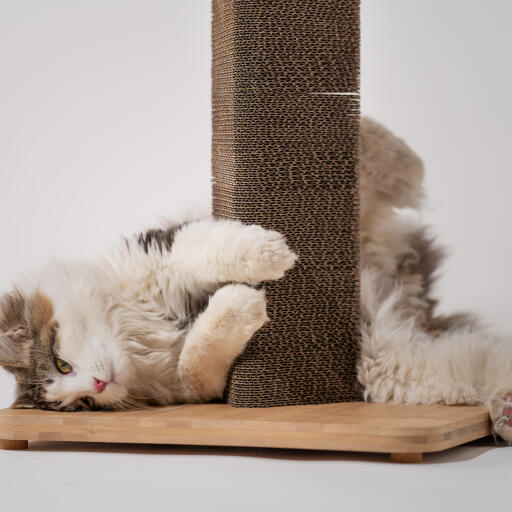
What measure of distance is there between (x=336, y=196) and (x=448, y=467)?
0.69m

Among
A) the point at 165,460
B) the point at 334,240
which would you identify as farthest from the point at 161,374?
the point at 334,240

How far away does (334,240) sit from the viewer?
2.20m

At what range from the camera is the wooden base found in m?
1.87

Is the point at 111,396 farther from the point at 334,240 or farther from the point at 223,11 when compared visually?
the point at 223,11

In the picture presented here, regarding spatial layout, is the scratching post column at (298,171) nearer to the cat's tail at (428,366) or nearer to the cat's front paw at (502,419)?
the cat's tail at (428,366)

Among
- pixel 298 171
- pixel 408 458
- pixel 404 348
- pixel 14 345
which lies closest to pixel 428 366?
A: pixel 404 348

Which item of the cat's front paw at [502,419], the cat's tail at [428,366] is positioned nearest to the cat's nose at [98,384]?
the cat's tail at [428,366]

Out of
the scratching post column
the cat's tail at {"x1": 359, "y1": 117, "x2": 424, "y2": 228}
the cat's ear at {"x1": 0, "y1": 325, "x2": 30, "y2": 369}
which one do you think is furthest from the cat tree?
the cat's tail at {"x1": 359, "y1": 117, "x2": 424, "y2": 228}

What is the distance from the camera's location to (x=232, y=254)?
2.07 metres

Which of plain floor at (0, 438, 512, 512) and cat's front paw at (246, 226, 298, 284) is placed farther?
cat's front paw at (246, 226, 298, 284)

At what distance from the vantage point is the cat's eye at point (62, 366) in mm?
2074

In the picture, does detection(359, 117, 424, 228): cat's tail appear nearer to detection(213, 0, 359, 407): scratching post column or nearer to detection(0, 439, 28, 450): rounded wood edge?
detection(213, 0, 359, 407): scratching post column

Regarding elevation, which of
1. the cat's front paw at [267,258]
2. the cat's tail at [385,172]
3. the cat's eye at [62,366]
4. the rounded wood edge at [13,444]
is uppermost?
the cat's tail at [385,172]

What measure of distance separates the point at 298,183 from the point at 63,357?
2.20 ft
